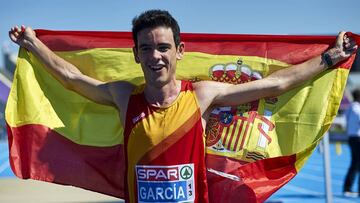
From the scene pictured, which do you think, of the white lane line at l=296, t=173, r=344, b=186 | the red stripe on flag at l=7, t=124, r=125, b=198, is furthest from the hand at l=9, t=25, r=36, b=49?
the white lane line at l=296, t=173, r=344, b=186

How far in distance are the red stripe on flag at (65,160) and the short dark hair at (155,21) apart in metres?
1.11

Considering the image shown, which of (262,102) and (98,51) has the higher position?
(98,51)

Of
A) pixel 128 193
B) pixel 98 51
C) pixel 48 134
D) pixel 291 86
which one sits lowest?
pixel 128 193

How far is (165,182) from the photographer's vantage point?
302 centimetres

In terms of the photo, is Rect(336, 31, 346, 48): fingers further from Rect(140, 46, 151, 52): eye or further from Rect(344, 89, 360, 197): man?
Rect(344, 89, 360, 197): man

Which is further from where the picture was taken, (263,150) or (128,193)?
(263,150)

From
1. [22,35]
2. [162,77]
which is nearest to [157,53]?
[162,77]

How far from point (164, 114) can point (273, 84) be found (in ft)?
2.83

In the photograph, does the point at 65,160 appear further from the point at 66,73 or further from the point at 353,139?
the point at 353,139

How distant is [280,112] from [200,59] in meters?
0.74

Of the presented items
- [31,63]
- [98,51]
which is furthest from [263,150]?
[31,63]

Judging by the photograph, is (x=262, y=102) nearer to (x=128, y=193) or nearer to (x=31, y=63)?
(x=128, y=193)

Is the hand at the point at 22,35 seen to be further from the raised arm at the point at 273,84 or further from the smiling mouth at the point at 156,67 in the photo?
the raised arm at the point at 273,84

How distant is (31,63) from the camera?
378 centimetres
